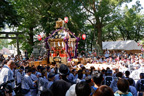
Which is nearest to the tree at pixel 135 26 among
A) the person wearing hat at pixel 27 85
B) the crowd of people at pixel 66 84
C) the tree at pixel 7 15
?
the tree at pixel 7 15

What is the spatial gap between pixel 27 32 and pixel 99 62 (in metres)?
13.3

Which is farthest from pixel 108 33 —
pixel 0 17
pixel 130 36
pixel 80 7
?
pixel 0 17

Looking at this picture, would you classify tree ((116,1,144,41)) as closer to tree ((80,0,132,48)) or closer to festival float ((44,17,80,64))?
tree ((80,0,132,48))

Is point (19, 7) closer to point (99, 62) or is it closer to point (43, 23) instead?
point (43, 23)

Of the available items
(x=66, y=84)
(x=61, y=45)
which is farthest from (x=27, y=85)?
(x=61, y=45)

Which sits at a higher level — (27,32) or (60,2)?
(60,2)

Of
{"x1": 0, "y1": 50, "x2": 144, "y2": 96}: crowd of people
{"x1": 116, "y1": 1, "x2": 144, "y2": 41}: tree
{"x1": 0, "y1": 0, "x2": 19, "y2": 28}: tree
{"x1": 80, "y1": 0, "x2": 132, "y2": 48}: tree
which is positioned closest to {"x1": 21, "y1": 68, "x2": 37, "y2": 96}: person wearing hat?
{"x1": 0, "y1": 50, "x2": 144, "y2": 96}: crowd of people

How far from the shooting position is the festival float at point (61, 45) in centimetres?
1577

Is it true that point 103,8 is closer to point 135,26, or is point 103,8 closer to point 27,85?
point 135,26

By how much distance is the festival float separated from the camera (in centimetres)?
1577

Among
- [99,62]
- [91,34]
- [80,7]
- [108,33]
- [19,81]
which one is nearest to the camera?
[19,81]

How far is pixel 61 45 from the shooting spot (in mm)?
16781

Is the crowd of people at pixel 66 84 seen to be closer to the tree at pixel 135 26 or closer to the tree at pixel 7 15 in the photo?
the tree at pixel 7 15

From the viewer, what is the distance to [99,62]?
50.8 feet
